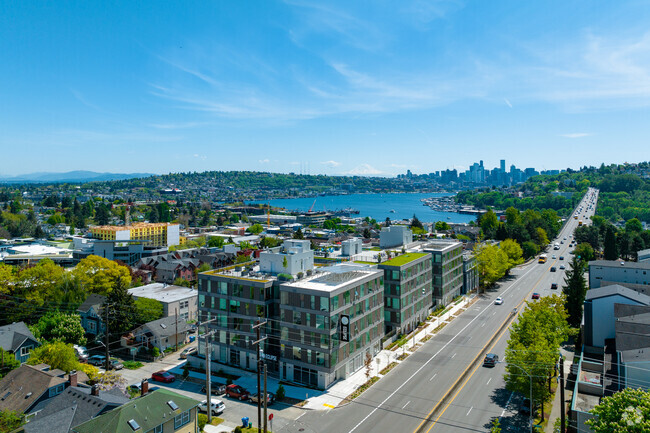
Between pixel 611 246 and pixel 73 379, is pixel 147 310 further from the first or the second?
pixel 611 246

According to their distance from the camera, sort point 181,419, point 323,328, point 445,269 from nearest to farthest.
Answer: point 181,419 → point 323,328 → point 445,269

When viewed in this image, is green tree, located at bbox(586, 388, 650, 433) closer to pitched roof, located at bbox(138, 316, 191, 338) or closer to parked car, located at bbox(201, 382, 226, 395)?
parked car, located at bbox(201, 382, 226, 395)

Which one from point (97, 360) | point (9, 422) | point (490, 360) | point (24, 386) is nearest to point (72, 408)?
point (9, 422)

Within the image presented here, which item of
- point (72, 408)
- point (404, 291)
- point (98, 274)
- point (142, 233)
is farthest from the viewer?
point (142, 233)

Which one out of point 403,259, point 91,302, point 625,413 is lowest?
point 91,302

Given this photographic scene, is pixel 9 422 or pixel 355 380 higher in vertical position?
pixel 9 422

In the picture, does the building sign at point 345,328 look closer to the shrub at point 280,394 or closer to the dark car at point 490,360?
the shrub at point 280,394

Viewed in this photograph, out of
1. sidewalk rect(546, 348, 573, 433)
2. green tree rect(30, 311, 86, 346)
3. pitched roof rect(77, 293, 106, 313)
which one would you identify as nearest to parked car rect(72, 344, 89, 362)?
green tree rect(30, 311, 86, 346)

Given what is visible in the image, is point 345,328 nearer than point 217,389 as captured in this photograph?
Yes
